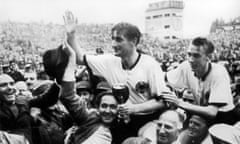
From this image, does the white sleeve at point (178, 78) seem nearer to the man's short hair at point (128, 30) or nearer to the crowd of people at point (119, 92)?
the crowd of people at point (119, 92)

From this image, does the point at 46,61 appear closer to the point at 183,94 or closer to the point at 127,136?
the point at 127,136

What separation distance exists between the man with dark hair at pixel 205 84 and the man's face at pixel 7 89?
104cm

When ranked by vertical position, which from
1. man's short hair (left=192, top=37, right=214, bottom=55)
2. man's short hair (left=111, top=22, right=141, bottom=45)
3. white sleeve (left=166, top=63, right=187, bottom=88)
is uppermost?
man's short hair (left=111, top=22, right=141, bottom=45)

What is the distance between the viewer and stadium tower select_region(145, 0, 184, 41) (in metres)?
2.64

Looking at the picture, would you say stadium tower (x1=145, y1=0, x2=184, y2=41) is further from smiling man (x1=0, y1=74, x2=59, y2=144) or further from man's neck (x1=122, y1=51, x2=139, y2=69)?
smiling man (x1=0, y1=74, x2=59, y2=144)

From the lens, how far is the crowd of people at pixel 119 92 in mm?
2463

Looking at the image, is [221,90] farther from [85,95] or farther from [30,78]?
[30,78]

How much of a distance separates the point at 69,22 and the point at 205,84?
1046 mm

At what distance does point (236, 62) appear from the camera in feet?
8.73

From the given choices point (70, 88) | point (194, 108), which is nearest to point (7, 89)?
point (70, 88)

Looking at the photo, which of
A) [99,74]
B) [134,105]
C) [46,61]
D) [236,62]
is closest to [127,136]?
[134,105]

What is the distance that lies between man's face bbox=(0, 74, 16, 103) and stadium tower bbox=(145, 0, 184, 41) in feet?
3.37

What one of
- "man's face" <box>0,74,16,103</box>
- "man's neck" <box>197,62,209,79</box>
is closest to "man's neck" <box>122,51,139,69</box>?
"man's neck" <box>197,62,209,79</box>

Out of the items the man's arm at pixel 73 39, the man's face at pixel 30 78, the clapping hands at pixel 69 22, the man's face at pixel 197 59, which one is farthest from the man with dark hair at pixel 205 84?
the man's face at pixel 30 78
